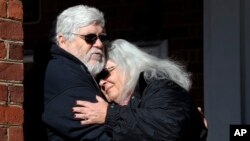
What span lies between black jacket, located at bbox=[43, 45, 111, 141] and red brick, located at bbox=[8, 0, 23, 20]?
1.62 ft

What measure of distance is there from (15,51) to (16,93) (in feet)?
0.65

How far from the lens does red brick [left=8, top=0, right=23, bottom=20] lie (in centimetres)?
358

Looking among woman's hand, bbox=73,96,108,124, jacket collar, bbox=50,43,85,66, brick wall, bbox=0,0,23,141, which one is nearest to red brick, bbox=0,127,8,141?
brick wall, bbox=0,0,23,141

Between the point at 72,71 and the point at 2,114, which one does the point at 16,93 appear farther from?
the point at 72,71

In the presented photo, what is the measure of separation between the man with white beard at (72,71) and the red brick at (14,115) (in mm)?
343

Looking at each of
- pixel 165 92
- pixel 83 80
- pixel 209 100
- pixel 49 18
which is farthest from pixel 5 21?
pixel 49 18

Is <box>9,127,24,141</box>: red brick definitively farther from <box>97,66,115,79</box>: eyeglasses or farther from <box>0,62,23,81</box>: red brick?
<box>97,66,115,79</box>: eyeglasses

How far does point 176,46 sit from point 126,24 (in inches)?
20.1

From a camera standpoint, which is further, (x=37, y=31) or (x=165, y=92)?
(x=37, y=31)

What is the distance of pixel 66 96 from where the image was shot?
3906mm

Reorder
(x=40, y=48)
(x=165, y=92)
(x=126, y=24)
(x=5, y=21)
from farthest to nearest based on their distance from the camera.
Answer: (x=126, y=24), (x=40, y=48), (x=165, y=92), (x=5, y=21)

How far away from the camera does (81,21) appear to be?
13.7ft

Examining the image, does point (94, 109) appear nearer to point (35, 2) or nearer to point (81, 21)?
point (81, 21)

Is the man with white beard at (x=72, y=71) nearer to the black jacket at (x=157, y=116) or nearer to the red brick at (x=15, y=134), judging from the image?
the black jacket at (x=157, y=116)
